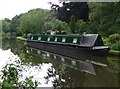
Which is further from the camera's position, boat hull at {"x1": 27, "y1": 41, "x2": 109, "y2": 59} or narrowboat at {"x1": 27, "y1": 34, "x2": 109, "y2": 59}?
narrowboat at {"x1": 27, "y1": 34, "x2": 109, "y2": 59}

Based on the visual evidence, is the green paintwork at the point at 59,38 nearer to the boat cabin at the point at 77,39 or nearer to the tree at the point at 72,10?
the boat cabin at the point at 77,39

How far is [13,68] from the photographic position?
3818 millimetres

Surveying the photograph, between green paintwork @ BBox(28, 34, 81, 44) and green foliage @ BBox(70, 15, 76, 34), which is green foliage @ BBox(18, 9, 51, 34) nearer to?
green paintwork @ BBox(28, 34, 81, 44)

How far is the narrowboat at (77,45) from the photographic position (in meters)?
16.9

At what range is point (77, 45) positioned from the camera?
19469 mm

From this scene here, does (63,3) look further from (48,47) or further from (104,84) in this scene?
(104,84)

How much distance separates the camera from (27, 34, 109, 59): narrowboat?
16948mm

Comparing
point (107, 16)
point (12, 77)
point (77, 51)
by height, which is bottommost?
point (77, 51)

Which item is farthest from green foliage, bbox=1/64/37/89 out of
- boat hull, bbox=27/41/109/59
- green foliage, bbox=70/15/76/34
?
green foliage, bbox=70/15/76/34

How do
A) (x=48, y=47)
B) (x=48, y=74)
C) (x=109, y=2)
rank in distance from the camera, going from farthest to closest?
(x=48, y=47), (x=109, y=2), (x=48, y=74)

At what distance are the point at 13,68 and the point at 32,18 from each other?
4011 centimetres

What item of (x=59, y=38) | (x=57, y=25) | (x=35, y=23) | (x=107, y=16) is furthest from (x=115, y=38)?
(x=35, y=23)

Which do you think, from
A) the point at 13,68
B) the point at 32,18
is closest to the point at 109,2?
the point at 13,68

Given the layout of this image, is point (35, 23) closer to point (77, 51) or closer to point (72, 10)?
point (72, 10)
